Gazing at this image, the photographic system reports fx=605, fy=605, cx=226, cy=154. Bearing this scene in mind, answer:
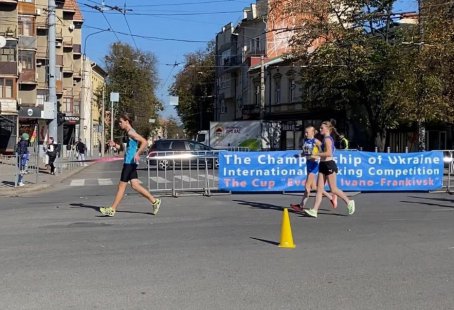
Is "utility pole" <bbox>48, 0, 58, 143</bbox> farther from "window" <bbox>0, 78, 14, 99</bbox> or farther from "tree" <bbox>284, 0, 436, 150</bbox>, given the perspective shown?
"window" <bbox>0, 78, 14, 99</bbox>

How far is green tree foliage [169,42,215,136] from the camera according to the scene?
82.1m

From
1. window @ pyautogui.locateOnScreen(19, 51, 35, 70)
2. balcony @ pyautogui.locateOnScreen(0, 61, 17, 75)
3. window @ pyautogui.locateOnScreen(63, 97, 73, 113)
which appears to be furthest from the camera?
window @ pyautogui.locateOnScreen(63, 97, 73, 113)

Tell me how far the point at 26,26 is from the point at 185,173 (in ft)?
136

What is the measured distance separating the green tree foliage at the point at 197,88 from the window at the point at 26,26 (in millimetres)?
30106

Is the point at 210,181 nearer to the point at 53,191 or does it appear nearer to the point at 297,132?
the point at 53,191

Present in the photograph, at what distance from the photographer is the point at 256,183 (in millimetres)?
15930

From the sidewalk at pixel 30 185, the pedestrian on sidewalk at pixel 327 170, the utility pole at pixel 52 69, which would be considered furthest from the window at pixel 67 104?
the pedestrian on sidewalk at pixel 327 170

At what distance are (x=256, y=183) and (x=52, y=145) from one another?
12.5 meters

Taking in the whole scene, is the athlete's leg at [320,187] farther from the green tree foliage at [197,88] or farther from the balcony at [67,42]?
the green tree foliage at [197,88]

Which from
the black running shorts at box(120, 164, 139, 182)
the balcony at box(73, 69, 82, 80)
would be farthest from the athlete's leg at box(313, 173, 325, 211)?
the balcony at box(73, 69, 82, 80)

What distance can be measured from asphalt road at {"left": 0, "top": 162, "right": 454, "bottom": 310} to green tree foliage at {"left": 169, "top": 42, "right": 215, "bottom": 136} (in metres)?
70.1

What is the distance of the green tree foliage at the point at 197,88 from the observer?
8212cm

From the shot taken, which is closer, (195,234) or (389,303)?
(389,303)

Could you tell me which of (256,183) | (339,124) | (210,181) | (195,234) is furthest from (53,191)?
(339,124)
